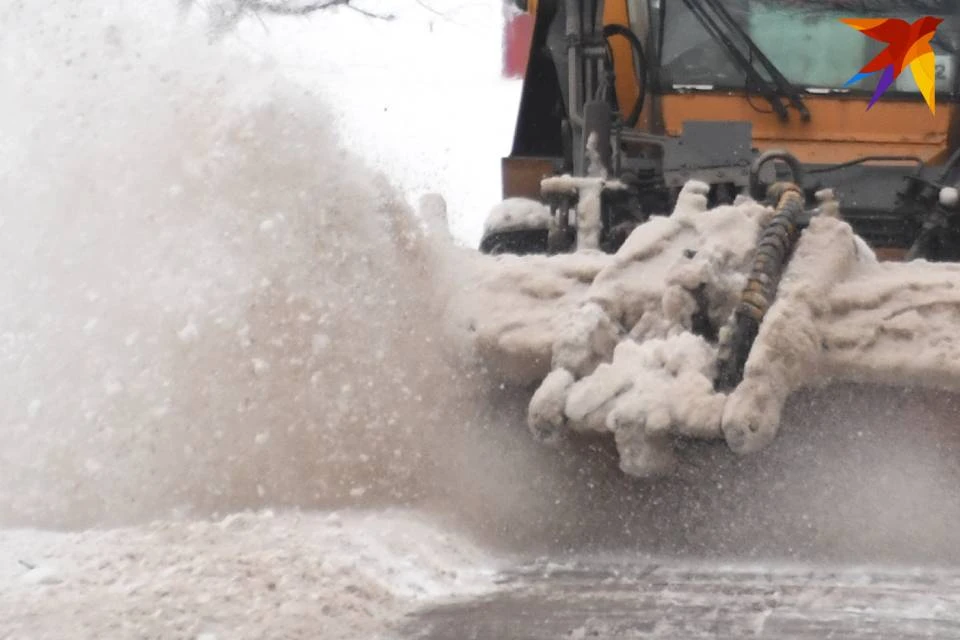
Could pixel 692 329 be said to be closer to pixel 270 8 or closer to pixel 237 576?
pixel 237 576

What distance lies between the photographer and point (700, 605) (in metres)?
3.21

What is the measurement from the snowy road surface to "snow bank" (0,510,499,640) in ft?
0.51

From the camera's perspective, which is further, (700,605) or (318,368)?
(318,368)

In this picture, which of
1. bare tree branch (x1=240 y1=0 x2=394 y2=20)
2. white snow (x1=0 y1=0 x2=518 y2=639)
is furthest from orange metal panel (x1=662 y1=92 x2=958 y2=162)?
bare tree branch (x1=240 y1=0 x2=394 y2=20)

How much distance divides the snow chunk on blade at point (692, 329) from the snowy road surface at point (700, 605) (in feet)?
1.03

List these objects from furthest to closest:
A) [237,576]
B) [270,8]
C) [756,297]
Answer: [270,8] < [756,297] < [237,576]

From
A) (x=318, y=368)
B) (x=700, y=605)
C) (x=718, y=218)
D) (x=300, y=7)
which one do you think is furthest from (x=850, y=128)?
(x=300, y=7)

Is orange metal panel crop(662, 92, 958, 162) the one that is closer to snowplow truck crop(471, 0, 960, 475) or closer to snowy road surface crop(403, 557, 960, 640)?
snowplow truck crop(471, 0, 960, 475)

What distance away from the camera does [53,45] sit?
5402 millimetres

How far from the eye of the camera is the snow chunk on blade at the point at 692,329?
3588mm

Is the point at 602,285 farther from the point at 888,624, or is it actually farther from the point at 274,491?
the point at 888,624

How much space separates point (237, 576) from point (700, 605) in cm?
102

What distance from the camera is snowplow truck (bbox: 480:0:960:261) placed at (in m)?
5.60

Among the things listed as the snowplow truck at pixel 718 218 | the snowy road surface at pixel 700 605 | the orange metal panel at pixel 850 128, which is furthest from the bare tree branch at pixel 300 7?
the snowy road surface at pixel 700 605
